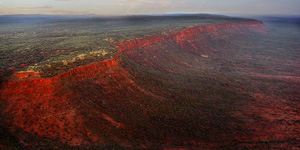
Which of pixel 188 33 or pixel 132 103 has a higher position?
pixel 188 33

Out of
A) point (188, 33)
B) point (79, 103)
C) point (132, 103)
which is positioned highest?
point (188, 33)

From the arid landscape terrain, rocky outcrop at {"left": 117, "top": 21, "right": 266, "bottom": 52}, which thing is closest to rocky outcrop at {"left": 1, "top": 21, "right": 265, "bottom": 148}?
the arid landscape terrain

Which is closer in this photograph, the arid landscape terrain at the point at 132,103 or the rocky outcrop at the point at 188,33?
the arid landscape terrain at the point at 132,103

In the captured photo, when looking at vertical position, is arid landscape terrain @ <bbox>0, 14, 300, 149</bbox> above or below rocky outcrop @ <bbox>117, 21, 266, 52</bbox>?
below

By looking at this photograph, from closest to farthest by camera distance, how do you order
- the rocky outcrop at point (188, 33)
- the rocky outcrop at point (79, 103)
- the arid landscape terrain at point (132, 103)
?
the arid landscape terrain at point (132, 103) < the rocky outcrop at point (79, 103) < the rocky outcrop at point (188, 33)

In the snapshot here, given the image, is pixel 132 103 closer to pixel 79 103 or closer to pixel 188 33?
pixel 79 103

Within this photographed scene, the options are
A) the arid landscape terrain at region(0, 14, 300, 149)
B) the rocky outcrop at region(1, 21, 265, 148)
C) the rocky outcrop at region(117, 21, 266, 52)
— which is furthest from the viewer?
the rocky outcrop at region(117, 21, 266, 52)

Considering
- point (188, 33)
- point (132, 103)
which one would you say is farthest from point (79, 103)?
point (188, 33)

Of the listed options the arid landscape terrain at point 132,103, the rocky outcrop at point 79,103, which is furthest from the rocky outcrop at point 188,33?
the rocky outcrop at point 79,103

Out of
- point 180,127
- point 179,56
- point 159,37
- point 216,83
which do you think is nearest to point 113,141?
point 180,127

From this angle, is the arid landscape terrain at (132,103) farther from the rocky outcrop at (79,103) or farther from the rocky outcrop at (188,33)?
the rocky outcrop at (188,33)

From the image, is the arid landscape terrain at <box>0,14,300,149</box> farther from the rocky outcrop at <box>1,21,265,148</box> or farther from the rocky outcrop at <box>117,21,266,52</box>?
the rocky outcrop at <box>117,21,266,52</box>
